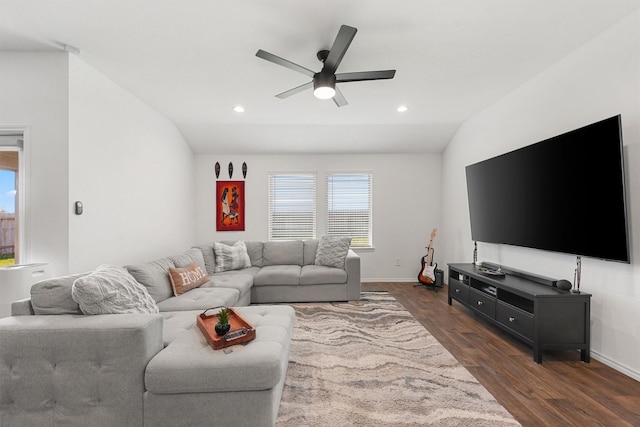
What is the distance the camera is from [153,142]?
4305mm

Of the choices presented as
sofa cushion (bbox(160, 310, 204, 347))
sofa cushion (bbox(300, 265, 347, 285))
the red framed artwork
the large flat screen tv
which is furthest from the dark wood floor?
the red framed artwork

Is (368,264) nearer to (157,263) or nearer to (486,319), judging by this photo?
(486,319)

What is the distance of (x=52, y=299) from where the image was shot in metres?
1.87

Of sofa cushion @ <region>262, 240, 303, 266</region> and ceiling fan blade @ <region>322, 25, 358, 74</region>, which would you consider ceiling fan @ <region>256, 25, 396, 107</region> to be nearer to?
ceiling fan blade @ <region>322, 25, 358, 74</region>

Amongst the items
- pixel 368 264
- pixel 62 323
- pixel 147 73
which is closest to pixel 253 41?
pixel 147 73

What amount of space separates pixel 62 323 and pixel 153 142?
3.17 metres

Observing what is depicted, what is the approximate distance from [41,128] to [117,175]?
80cm

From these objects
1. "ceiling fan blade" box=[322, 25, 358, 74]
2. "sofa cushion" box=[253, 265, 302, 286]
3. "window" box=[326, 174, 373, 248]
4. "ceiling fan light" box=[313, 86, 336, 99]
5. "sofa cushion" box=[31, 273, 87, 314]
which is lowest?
"sofa cushion" box=[253, 265, 302, 286]

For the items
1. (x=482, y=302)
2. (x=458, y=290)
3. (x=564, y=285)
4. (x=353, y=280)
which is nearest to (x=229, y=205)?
(x=353, y=280)

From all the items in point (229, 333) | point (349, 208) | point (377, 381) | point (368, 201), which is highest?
point (368, 201)

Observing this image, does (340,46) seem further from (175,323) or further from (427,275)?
(427,275)

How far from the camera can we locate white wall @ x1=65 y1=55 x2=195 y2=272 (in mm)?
2926

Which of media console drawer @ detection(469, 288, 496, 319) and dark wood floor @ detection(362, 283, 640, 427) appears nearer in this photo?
dark wood floor @ detection(362, 283, 640, 427)

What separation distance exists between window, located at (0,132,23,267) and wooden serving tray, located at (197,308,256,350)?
87.1 inches
